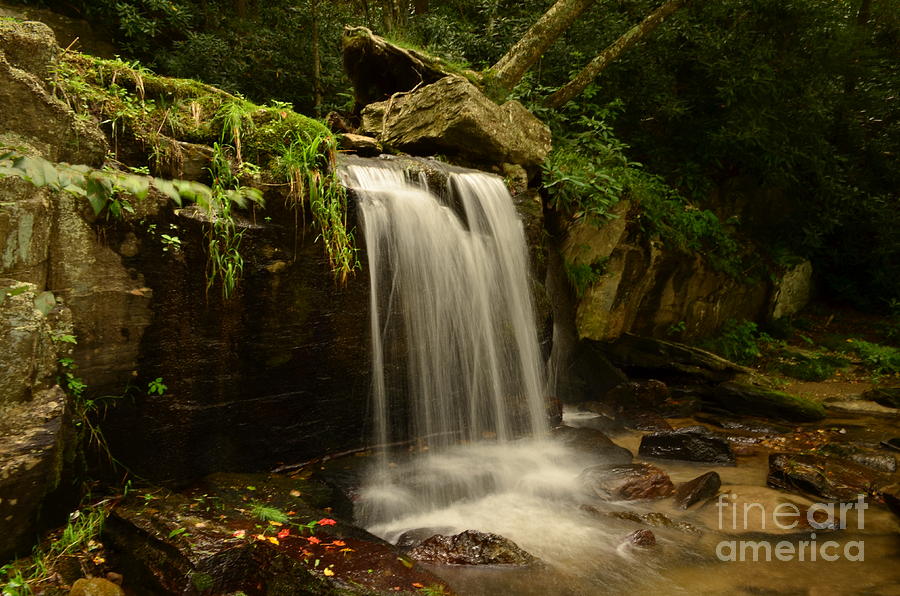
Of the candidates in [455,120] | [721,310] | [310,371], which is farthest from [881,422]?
[310,371]

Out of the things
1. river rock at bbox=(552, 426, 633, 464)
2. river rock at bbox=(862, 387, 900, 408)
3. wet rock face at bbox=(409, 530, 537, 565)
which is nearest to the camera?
wet rock face at bbox=(409, 530, 537, 565)

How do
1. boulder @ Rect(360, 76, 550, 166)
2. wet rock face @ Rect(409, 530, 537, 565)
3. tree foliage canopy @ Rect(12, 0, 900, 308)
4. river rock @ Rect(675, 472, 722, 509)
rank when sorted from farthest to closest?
tree foliage canopy @ Rect(12, 0, 900, 308)
boulder @ Rect(360, 76, 550, 166)
river rock @ Rect(675, 472, 722, 509)
wet rock face @ Rect(409, 530, 537, 565)

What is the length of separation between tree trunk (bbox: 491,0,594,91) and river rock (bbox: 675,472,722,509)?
6481 millimetres

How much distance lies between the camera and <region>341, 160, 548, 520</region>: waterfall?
4.73 m

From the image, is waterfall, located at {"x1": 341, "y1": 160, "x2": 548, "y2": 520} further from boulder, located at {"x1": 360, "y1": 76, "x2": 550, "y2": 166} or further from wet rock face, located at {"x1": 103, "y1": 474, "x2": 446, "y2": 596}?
wet rock face, located at {"x1": 103, "y1": 474, "x2": 446, "y2": 596}

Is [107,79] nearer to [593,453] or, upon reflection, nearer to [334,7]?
[593,453]

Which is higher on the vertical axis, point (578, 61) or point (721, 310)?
point (578, 61)

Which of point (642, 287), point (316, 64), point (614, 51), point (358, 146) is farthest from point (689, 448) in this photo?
point (316, 64)

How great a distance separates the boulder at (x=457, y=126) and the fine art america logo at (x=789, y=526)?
14.6ft

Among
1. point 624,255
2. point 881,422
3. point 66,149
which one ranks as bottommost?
point 881,422

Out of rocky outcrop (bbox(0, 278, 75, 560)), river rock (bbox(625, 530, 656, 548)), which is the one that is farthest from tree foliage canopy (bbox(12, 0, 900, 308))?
rocky outcrop (bbox(0, 278, 75, 560))

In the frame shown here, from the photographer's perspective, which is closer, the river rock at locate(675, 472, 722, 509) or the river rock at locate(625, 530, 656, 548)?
the river rock at locate(625, 530, 656, 548)

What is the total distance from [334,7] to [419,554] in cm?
1104

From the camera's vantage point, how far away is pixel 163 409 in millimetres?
3617
